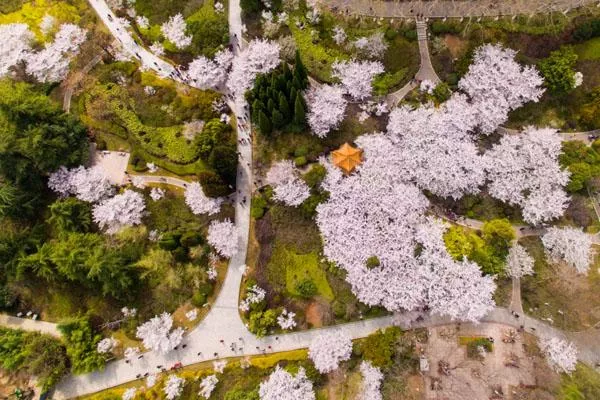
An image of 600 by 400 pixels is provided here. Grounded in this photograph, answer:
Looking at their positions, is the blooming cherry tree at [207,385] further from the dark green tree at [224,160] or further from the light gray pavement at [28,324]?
the dark green tree at [224,160]

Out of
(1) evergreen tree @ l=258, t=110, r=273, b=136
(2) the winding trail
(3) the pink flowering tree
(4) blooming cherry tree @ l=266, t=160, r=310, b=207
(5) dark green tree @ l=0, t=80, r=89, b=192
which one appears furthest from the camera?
(3) the pink flowering tree

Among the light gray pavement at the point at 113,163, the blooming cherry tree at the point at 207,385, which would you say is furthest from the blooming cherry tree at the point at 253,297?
the light gray pavement at the point at 113,163

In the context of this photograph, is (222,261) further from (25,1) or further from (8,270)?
(25,1)

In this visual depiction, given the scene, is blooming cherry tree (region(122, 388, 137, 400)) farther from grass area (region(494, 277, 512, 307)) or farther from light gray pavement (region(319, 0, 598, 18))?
light gray pavement (region(319, 0, 598, 18))

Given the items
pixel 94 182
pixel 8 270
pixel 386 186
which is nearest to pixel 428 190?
pixel 386 186

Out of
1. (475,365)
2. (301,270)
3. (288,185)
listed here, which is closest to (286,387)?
(301,270)

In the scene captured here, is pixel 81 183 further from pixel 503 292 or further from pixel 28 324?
pixel 503 292

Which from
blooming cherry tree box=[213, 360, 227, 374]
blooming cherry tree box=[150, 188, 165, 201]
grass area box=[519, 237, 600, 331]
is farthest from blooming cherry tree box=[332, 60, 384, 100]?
blooming cherry tree box=[213, 360, 227, 374]
